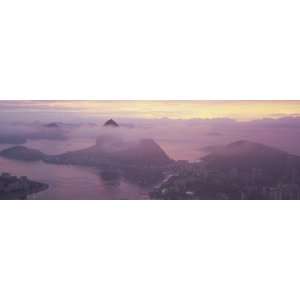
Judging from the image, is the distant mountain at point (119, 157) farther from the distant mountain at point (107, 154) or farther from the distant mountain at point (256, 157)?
the distant mountain at point (256, 157)

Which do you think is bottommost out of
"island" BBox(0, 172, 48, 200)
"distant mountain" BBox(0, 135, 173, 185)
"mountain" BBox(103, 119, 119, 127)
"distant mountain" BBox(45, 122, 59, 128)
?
"island" BBox(0, 172, 48, 200)

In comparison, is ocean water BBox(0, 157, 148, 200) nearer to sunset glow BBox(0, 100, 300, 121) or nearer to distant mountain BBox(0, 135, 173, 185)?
distant mountain BBox(0, 135, 173, 185)

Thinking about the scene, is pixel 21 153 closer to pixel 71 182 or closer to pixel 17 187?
pixel 17 187

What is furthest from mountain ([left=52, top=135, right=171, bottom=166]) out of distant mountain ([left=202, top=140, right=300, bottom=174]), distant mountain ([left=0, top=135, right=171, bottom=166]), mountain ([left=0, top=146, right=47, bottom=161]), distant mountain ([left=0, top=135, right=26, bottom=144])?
distant mountain ([left=202, top=140, right=300, bottom=174])

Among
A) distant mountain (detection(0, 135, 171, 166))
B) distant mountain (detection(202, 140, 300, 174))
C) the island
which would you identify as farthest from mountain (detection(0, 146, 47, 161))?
distant mountain (detection(202, 140, 300, 174))

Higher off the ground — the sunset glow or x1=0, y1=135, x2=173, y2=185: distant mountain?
the sunset glow
